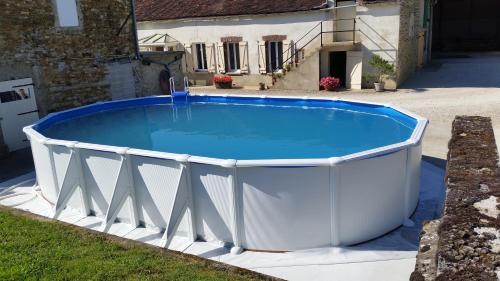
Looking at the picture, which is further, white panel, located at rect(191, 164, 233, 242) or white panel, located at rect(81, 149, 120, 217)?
white panel, located at rect(81, 149, 120, 217)

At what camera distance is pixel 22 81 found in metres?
14.7

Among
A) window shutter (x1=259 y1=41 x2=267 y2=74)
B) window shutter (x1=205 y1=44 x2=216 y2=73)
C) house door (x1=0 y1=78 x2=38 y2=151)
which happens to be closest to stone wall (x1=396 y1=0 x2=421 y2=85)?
window shutter (x1=259 y1=41 x2=267 y2=74)

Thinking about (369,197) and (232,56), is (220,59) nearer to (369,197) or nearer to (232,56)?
(232,56)

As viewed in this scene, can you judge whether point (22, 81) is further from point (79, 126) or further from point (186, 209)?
point (186, 209)

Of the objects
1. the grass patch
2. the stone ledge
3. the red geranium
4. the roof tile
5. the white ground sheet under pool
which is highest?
the roof tile

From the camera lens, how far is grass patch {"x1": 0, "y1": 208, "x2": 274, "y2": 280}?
5.91 meters

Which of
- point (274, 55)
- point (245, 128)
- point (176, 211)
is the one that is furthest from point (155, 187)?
point (274, 55)

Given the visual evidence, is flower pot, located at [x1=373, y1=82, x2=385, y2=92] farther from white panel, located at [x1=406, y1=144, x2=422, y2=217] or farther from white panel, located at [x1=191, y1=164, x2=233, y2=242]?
white panel, located at [x1=191, y1=164, x2=233, y2=242]

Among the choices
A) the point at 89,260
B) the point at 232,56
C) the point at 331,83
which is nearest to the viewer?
the point at 89,260

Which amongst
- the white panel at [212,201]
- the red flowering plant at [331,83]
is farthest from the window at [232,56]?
the white panel at [212,201]

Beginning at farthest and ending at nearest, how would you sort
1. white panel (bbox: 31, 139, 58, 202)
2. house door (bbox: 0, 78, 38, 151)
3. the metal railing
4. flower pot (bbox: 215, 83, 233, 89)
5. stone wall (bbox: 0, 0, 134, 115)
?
flower pot (bbox: 215, 83, 233, 89)
the metal railing
stone wall (bbox: 0, 0, 134, 115)
house door (bbox: 0, 78, 38, 151)
white panel (bbox: 31, 139, 58, 202)

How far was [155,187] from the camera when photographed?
825cm

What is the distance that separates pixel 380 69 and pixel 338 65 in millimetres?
3146

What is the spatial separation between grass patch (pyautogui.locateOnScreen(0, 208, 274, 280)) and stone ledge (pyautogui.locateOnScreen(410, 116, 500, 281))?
346 cm
